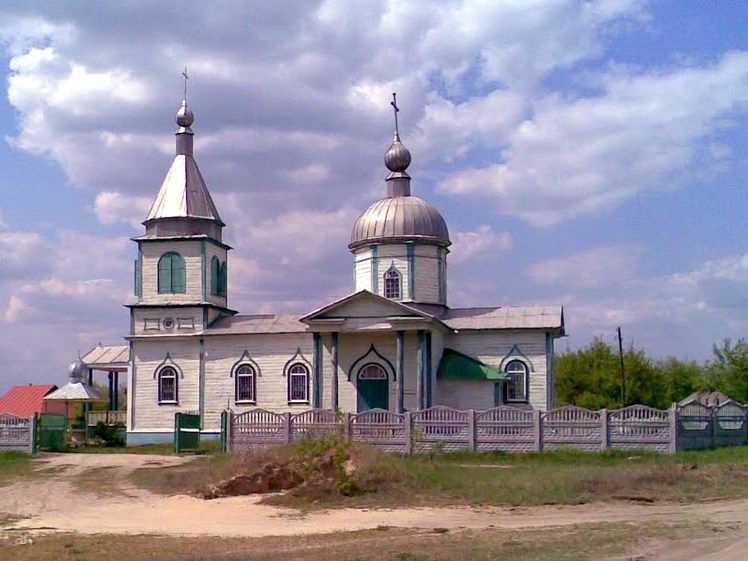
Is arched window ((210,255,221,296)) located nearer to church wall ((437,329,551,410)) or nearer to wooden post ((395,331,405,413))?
wooden post ((395,331,405,413))

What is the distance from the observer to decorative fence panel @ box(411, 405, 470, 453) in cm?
2436

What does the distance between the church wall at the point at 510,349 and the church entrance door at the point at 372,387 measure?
187 centimetres

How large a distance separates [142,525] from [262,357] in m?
18.6

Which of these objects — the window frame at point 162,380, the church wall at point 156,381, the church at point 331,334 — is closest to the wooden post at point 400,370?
the church at point 331,334

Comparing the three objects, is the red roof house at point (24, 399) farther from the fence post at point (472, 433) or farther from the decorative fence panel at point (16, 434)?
the fence post at point (472, 433)

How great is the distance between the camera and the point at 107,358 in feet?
129

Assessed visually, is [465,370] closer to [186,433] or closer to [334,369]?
[334,369]

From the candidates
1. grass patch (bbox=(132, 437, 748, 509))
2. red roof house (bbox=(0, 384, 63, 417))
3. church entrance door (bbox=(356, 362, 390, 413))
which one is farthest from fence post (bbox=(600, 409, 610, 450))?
red roof house (bbox=(0, 384, 63, 417))

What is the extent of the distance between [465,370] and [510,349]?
1.78 m

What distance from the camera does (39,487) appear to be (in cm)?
2048

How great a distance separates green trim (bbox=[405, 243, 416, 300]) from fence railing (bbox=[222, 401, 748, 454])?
9569 millimetres

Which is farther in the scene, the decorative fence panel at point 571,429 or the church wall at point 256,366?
the church wall at point 256,366

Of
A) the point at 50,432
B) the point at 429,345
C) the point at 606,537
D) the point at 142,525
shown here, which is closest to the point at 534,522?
the point at 606,537

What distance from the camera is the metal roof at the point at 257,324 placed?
108 feet
